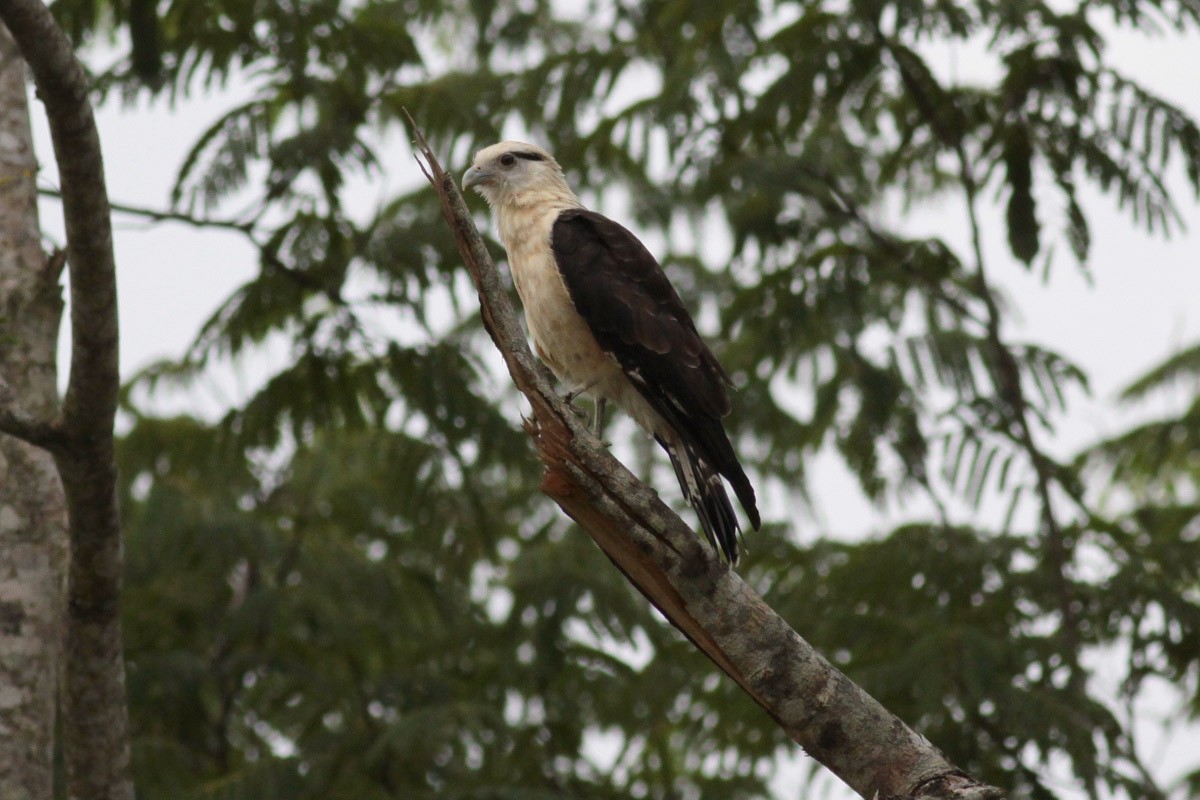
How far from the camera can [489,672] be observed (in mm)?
7266

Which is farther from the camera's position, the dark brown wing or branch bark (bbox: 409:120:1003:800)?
the dark brown wing

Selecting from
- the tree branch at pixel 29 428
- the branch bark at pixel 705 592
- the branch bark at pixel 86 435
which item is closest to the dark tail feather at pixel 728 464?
the branch bark at pixel 705 592

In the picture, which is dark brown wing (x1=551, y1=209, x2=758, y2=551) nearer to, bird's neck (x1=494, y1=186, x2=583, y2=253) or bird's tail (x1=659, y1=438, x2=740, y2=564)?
bird's tail (x1=659, y1=438, x2=740, y2=564)

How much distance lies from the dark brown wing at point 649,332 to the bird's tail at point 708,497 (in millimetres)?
50

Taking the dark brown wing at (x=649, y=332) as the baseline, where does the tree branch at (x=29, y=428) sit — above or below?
below

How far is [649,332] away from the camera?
518 centimetres

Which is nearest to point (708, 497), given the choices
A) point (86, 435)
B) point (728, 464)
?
point (728, 464)

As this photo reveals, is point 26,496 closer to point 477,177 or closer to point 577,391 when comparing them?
point 577,391

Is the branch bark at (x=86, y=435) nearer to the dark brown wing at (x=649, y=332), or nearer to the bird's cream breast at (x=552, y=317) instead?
the bird's cream breast at (x=552, y=317)

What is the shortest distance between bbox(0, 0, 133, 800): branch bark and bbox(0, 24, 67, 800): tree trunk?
14 cm

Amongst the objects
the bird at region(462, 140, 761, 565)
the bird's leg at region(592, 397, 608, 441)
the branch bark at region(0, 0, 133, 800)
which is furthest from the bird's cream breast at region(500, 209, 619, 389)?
the branch bark at region(0, 0, 133, 800)

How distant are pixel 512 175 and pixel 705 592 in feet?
8.45

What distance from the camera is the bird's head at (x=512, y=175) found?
5953 mm

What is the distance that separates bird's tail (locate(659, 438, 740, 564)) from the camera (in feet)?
15.4
